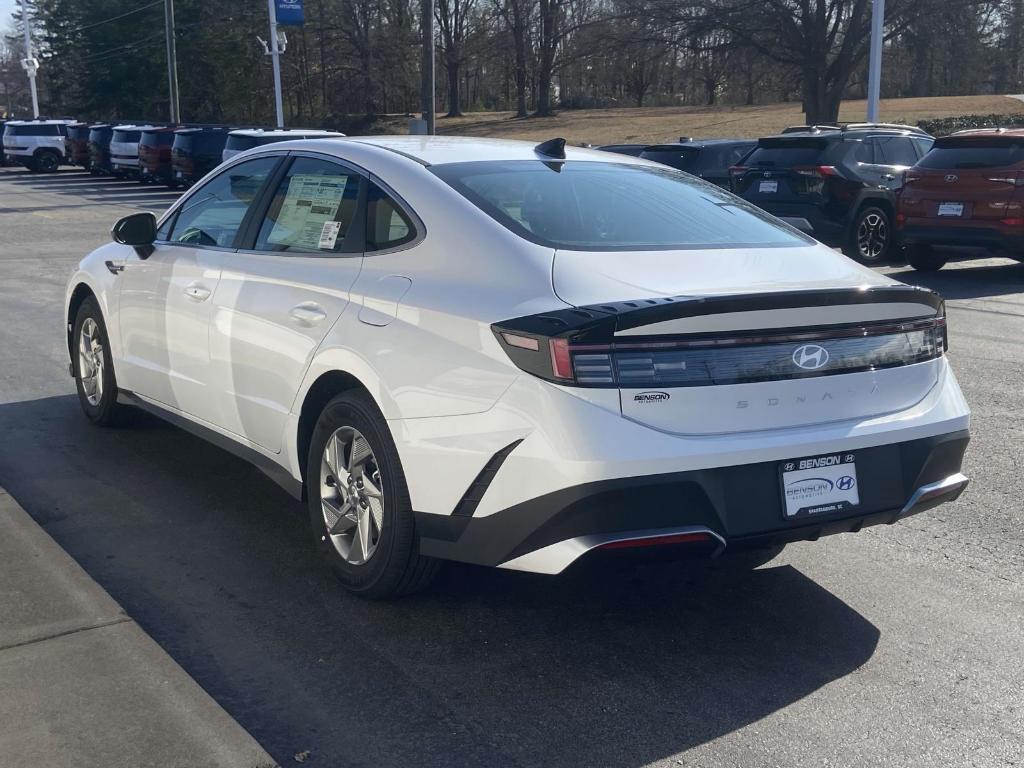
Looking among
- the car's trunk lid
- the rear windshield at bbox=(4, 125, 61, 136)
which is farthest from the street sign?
the car's trunk lid

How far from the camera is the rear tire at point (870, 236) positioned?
15477 mm

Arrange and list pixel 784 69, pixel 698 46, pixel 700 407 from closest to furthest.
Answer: pixel 700 407 < pixel 698 46 < pixel 784 69

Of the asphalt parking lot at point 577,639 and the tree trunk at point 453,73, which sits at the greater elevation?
the tree trunk at point 453,73

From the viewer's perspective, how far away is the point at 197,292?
5609 millimetres

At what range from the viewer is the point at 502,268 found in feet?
13.3

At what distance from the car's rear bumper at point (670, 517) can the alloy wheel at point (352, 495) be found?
37 centimetres

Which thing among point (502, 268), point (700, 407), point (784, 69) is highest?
point (784, 69)

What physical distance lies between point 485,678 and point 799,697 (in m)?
0.99

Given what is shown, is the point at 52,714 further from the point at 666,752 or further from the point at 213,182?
the point at 213,182

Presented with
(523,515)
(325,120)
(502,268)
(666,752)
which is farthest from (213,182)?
(325,120)

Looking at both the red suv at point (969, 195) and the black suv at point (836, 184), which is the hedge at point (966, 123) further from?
the red suv at point (969, 195)

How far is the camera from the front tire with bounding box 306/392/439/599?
13.9 feet

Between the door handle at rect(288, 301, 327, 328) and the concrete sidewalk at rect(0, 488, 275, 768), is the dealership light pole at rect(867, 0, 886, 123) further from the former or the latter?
the concrete sidewalk at rect(0, 488, 275, 768)

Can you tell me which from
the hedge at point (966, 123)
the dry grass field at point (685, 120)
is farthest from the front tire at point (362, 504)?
the dry grass field at point (685, 120)
